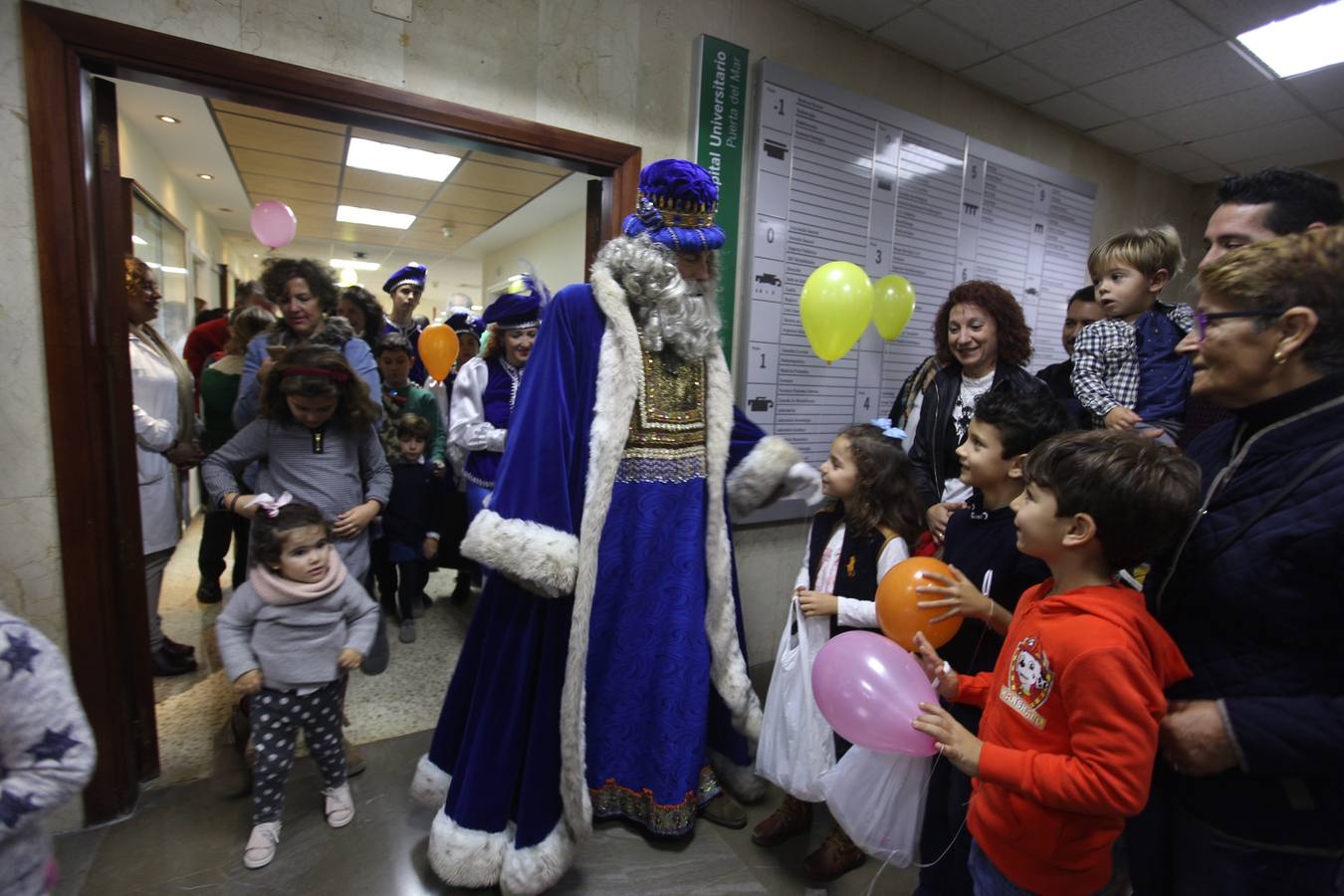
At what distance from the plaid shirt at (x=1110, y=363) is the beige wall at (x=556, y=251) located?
15.7 feet

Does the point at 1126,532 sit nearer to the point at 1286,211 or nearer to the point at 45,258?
the point at 1286,211

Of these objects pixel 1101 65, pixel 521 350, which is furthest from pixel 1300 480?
A: pixel 1101 65

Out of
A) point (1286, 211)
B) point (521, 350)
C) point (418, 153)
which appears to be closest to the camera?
point (1286, 211)

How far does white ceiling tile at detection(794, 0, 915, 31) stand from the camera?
2557mm

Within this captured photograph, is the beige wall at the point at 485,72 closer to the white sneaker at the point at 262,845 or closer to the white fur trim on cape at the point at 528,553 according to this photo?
the white sneaker at the point at 262,845

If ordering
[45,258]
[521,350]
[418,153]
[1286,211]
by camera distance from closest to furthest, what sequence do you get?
[1286,211], [45,258], [521,350], [418,153]

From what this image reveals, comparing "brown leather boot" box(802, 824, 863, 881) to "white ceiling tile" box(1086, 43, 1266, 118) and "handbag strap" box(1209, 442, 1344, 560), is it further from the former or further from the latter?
"white ceiling tile" box(1086, 43, 1266, 118)

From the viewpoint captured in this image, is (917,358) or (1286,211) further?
(917,358)

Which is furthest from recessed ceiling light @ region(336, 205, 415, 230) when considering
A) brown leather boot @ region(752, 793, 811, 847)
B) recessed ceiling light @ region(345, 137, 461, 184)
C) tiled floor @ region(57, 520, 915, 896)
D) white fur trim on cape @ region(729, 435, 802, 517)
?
brown leather boot @ region(752, 793, 811, 847)

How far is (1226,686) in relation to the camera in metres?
0.92

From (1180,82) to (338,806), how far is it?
4.61 m

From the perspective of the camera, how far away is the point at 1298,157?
4078 millimetres

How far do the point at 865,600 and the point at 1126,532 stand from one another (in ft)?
2.56

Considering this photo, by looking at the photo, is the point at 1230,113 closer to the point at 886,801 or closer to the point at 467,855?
the point at 886,801
